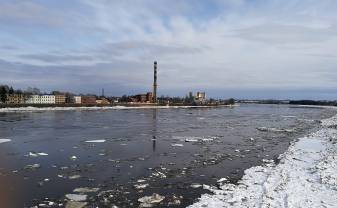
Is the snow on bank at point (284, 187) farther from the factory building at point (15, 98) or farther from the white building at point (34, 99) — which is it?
the white building at point (34, 99)

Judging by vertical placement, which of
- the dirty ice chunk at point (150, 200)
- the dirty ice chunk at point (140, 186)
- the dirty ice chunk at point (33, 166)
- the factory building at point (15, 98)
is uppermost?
the factory building at point (15, 98)

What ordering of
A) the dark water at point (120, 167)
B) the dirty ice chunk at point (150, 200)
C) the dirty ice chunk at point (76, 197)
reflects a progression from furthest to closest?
the dark water at point (120, 167), the dirty ice chunk at point (76, 197), the dirty ice chunk at point (150, 200)

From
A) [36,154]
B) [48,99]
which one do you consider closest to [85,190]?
[36,154]

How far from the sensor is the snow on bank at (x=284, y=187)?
9914 millimetres

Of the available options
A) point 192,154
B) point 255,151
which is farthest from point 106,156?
point 255,151

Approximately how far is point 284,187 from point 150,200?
Answer: 396 cm

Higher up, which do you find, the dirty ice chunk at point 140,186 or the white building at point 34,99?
the white building at point 34,99

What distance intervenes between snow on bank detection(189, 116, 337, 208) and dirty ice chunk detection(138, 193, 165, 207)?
3.44ft

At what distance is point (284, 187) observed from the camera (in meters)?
11.5

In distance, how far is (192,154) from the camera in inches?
731

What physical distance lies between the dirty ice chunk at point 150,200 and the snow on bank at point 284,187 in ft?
3.44

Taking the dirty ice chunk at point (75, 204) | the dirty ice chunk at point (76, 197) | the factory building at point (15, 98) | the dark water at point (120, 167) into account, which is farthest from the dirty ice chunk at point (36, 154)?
the factory building at point (15, 98)

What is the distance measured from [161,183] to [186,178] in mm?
1153

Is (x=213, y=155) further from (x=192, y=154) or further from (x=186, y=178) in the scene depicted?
(x=186, y=178)
